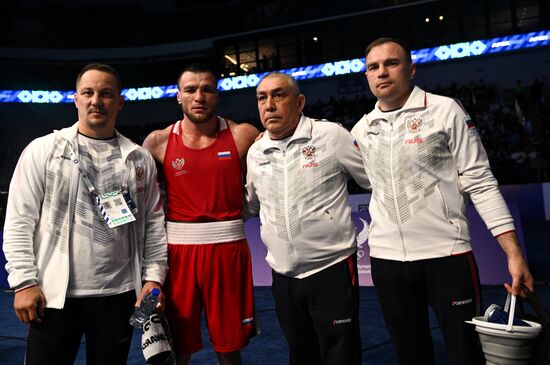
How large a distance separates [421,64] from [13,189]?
67.3 feet

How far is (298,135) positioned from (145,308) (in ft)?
3.94

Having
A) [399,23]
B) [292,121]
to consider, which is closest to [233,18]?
[399,23]

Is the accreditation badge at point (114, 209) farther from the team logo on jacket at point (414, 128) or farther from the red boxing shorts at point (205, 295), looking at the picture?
the team logo on jacket at point (414, 128)

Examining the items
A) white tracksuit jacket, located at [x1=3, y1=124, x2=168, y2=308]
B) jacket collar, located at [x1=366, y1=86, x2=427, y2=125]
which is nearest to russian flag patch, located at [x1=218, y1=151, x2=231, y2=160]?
white tracksuit jacket, located at [x1=3, y1=124, x2=168, y2=308]

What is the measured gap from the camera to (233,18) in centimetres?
2466

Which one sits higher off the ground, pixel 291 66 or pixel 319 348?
pixel 291 66

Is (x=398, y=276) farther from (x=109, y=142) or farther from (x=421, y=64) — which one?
(x=421, y=64)

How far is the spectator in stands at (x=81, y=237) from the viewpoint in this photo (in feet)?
7.06

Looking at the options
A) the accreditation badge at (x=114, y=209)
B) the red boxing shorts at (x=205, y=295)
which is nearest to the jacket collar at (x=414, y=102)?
the red boxing shorts at (x=205, y=295)

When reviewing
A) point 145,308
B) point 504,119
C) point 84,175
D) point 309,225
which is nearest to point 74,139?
point 84,175

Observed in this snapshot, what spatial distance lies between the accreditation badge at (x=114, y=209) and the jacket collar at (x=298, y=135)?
83 cm

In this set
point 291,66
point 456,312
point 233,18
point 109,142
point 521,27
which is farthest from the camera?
point 233,18

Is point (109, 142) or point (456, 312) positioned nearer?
point (456, 312)

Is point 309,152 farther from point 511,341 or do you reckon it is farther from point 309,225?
point 511,341
